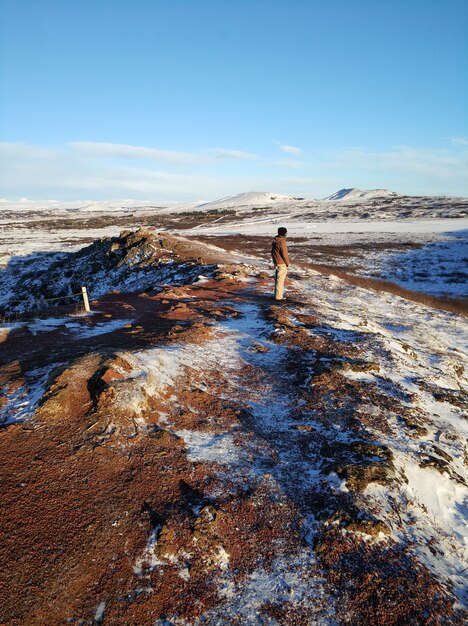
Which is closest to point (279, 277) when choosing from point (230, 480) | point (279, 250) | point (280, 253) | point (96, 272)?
point (280, 253)

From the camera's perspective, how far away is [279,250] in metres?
14.5

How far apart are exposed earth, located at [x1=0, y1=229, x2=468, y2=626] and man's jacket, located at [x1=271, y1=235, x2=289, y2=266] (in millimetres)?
3770

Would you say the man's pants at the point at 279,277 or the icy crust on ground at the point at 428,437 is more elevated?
the man's pants at the point at 279,277

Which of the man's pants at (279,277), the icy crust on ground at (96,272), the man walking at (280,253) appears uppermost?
the man walking at (280,253)

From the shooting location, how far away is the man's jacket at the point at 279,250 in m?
14.3

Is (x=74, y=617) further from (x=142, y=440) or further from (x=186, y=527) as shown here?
(x=142, y=440)

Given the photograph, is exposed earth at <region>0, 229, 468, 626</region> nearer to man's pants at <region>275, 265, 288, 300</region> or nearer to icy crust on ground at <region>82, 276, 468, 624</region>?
icy crust on ground at <region>82, 276, 468, 624</region>

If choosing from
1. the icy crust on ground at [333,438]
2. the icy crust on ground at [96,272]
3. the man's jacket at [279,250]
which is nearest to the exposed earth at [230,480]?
the icy crust on ground at [333,438]

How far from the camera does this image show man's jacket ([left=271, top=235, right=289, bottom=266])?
1430 cm

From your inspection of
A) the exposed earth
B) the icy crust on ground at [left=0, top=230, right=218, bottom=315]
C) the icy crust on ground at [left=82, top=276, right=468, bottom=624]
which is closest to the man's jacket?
the icy crust on ground at [left=82, top=276, right=468, bottom=624]

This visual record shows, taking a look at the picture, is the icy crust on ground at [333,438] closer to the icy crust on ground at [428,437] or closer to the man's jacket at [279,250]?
the icy crust on ground at [428,437]

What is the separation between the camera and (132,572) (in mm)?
4461

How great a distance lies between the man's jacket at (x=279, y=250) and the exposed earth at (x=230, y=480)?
12.4 feet

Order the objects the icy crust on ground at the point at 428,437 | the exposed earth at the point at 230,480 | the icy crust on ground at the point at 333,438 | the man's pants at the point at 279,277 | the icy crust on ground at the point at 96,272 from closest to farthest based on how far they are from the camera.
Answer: the exposed earth at the point at 230,480
the icy crust on ground at the point at 333,438
the icy crust on ground at the point at 428,437
the man's pants at the point at 279,277
the icy crust on ground at the point at 96,272
